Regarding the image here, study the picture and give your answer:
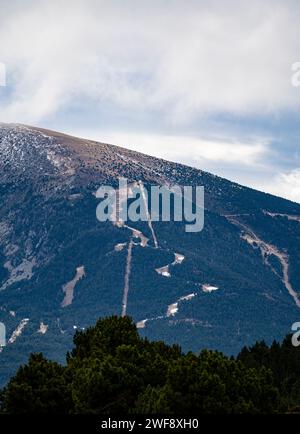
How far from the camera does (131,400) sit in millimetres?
102500

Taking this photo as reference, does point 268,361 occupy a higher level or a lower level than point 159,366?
higher

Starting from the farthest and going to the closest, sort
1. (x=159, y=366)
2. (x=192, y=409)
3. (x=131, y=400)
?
1. (x=159, y=366)
2. (x=131, y=400)
3. (x=192, y=409)

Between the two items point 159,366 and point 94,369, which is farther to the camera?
point 159,366

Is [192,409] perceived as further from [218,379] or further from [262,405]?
[262,405]

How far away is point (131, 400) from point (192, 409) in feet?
29.6
